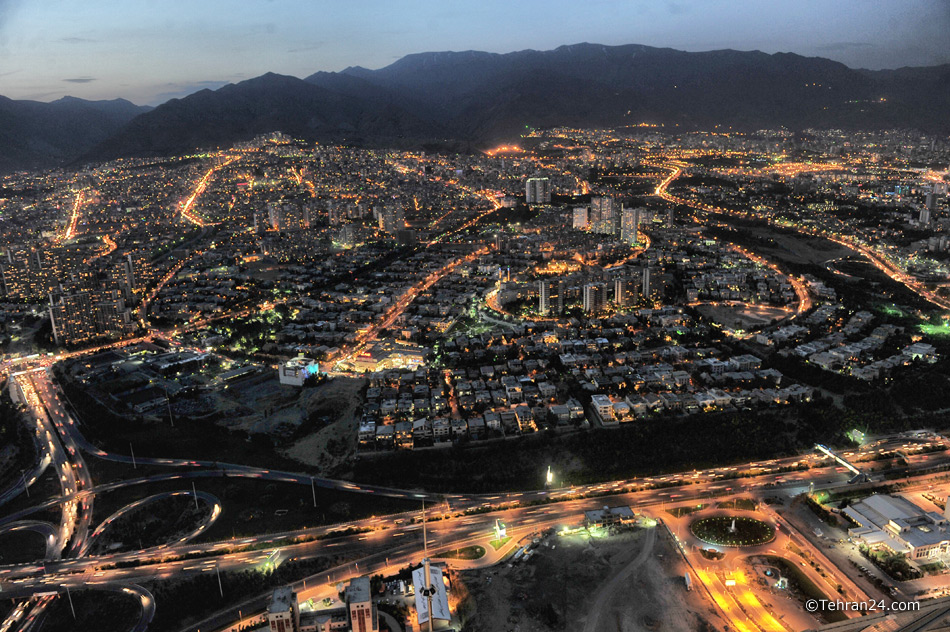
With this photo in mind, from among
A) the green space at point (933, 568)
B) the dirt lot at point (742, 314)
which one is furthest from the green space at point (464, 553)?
the dirt lot at point (742, 314)

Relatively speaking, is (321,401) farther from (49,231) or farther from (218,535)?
(49,231)

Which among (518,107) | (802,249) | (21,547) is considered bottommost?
(21,547)

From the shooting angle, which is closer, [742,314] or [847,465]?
[847,465]

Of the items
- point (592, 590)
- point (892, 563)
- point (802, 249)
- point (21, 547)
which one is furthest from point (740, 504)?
point (802, 249)

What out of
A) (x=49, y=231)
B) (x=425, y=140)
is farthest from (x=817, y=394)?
(x=425, y=140)

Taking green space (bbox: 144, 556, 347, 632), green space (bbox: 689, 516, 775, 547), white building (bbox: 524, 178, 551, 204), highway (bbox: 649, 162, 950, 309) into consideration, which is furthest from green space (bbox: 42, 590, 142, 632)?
white building (bbox: 524, 178, 551, 204)

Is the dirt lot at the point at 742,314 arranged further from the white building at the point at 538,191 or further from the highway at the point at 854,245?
the white building at the point at 538,191

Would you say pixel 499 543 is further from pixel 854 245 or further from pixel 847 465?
pixel 854 245
